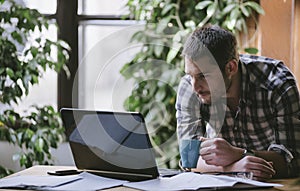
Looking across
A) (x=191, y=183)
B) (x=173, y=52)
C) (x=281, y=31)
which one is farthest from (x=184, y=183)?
(x=173, y=52)

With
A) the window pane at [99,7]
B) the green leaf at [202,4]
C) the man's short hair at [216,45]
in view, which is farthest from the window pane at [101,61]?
the man's short hair at [216,45]

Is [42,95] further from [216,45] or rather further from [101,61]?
[216,45]

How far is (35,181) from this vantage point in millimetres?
2180

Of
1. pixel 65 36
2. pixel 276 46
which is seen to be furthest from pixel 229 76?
pixel 65 36

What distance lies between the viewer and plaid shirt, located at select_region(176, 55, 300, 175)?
2467mm

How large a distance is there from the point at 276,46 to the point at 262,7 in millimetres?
260

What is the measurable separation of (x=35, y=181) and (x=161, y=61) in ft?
6.38

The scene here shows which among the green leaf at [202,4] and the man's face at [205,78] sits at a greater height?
the green leaf at [202,4]

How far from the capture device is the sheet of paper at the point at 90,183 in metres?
2.05

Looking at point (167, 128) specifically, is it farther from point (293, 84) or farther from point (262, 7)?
point (293, 84)

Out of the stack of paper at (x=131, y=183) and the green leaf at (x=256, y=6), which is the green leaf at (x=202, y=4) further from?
the stack of paper at (x=131, y=183)

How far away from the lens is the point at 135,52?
407cm

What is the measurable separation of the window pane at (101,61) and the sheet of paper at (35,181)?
187cm

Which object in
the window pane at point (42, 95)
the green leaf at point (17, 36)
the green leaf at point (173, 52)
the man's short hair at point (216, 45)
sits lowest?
the window pane at point (42, 95)
